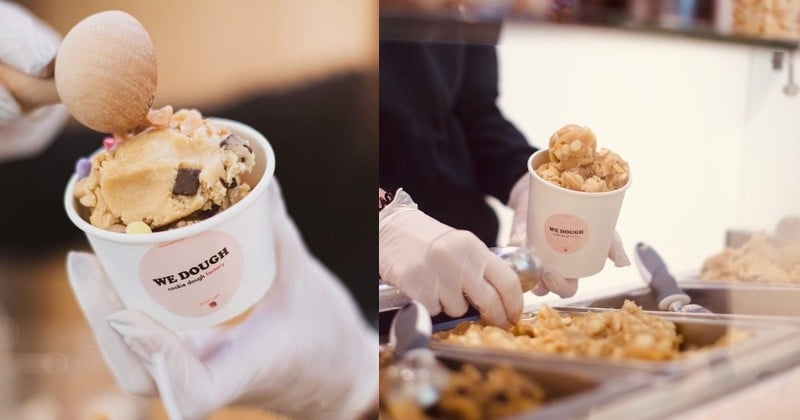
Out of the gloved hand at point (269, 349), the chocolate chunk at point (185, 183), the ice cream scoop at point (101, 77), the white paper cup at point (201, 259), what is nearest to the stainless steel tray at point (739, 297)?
the gloved hand at point (269, 349)

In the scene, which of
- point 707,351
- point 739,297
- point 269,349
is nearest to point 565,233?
point 707,351

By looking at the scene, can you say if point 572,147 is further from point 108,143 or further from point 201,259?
point 108,143

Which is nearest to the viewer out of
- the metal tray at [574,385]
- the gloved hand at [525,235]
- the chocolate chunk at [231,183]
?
the metal tray at [574,385]

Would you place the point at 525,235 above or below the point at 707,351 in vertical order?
above

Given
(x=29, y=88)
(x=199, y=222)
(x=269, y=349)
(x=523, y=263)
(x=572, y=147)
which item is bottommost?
(x=269, y=349)

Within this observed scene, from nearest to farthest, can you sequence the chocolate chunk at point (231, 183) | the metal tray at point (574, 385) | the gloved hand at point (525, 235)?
1. the metal tray at point (574, 385)
2. the chocolate chunk at point (231, 183)
3. the gloved hand at point (525, 235)

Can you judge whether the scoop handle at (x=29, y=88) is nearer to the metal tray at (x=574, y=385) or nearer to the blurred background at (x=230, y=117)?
the blurred background at (x=230, y=117)

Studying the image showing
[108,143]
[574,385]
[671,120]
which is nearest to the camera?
[574,385]
